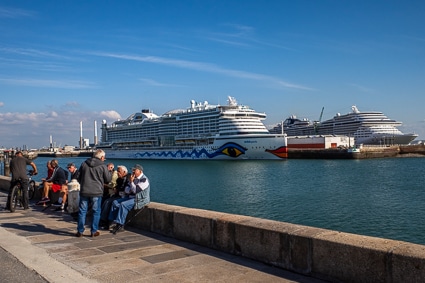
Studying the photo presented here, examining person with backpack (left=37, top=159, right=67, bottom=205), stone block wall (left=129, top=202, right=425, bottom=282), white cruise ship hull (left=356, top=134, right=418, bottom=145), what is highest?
white cruise ship hull (left=356, top=134, right=418, bottom=145)

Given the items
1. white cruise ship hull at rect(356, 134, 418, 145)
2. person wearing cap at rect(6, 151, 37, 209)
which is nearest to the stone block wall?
person wearing cap at rect(6, 151, 37, 209)

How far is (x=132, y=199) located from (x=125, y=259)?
2.19 meters

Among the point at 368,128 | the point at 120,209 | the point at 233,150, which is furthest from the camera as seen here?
the point at 368,128

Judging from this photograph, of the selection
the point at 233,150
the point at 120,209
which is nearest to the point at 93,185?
the point at 120,209

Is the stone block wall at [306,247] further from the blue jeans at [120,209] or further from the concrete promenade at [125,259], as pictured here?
the blue jeans at [120,209]

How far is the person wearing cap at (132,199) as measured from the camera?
7770 mm

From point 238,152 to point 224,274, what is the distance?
6570 cm

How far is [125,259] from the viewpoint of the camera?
19.1ft

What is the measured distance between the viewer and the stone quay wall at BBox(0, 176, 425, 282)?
4.25m

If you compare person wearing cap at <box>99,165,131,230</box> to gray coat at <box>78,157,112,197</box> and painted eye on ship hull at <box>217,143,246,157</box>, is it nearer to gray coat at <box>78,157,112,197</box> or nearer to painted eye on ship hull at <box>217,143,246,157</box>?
gray coat at <box>78,157,112,197</box>

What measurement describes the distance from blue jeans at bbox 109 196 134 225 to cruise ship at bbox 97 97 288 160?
62.2m

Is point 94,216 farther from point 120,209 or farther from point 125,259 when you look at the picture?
point 125,259

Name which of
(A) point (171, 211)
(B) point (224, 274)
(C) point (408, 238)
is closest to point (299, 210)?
(C) point (408, 238)

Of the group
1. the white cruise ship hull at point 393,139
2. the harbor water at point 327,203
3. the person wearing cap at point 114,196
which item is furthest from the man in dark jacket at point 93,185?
the white cruise ship hull at point 393,139
